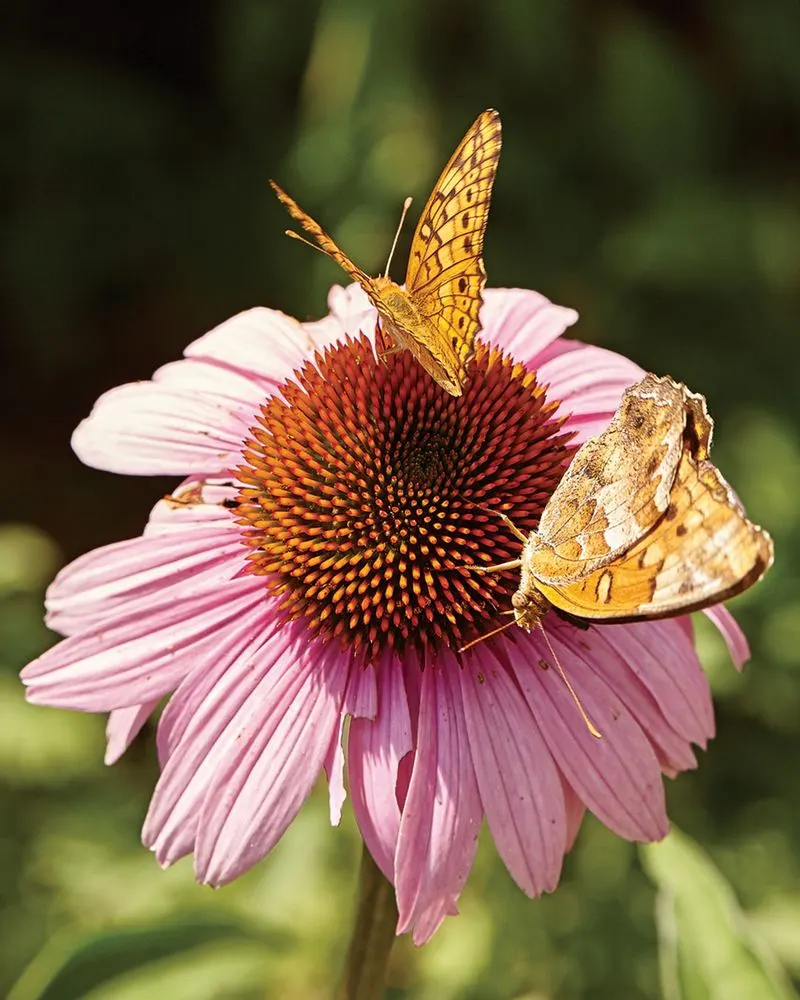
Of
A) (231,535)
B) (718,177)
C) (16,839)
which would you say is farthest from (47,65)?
(231,535)

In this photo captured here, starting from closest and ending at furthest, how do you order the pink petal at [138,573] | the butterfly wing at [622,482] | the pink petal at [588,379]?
the butterfly wing at [622,482], the pink petal at [138,573], the pink petal at [588,379]

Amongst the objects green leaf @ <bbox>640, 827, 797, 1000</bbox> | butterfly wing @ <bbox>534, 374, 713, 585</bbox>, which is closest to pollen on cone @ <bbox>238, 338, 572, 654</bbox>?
butterfly wing @ <bbox>534, 374, 713, 585</bbox>

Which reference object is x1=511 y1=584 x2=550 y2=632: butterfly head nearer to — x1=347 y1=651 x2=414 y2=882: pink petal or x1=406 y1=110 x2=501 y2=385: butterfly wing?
x1=347 y1=651 x2=414 y2=882: pink petal

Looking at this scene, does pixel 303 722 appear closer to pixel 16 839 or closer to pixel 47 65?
pixel 16 839

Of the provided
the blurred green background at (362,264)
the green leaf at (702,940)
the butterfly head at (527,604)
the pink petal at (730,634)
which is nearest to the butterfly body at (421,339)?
the butterfly head at (527,604)

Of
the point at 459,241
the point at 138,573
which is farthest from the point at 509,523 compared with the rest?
the point at 138,573

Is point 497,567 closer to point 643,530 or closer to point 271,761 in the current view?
point 643,530

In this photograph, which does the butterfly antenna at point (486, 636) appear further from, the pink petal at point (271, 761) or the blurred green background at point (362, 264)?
the blurred green background at point (362, 264)
